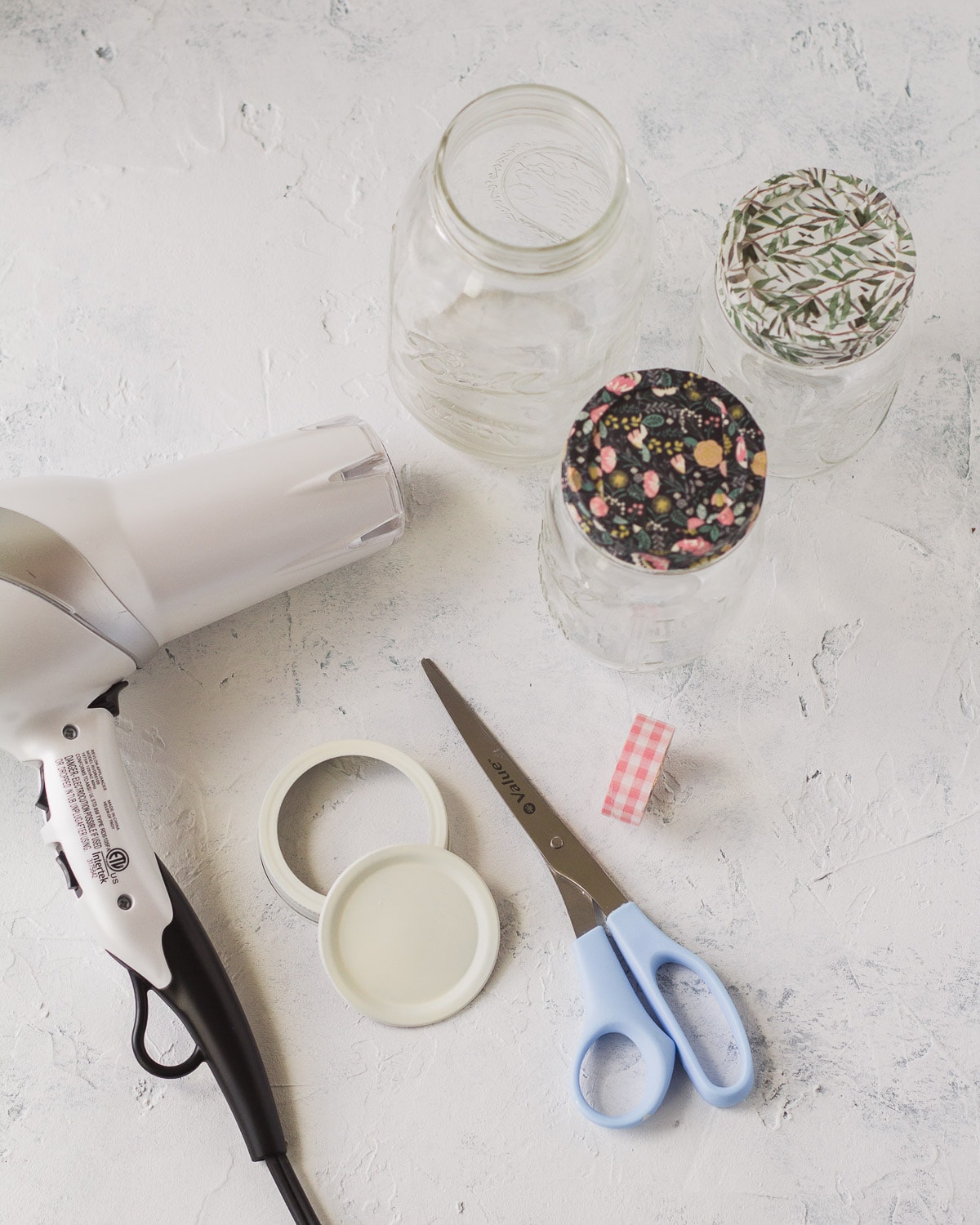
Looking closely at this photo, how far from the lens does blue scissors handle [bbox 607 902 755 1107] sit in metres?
0.68

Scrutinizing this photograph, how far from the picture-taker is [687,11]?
2.83 ft

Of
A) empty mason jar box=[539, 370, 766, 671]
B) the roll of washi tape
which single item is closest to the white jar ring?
the roll of washi tape

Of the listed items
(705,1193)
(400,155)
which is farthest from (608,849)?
(400,155)

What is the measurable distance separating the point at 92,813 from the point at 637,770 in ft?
1.17

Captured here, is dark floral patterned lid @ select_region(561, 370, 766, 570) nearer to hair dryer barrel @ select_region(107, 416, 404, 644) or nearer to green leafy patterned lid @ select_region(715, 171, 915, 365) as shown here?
green leafy patterned lid @ select_region(715, 171, 915, 365)

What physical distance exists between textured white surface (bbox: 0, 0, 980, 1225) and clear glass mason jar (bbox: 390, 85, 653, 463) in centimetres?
7

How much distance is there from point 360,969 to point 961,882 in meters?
0.42

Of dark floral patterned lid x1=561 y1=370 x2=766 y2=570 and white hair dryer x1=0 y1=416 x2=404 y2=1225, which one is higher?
dark floral patterned lid x1=561 y1=370 x2=766 y2=570

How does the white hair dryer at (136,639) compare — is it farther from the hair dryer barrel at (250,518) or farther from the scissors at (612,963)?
the scissors at (612,963)

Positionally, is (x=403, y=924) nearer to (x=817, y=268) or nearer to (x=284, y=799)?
(x=284, y=799)

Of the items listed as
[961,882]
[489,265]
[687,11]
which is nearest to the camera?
[489,265]

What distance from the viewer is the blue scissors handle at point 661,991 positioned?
678 millimetres

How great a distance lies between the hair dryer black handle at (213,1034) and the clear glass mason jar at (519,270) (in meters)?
0.40

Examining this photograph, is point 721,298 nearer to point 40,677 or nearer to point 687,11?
point 687,11
